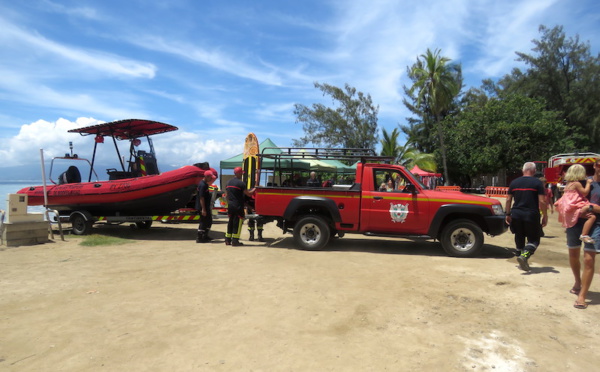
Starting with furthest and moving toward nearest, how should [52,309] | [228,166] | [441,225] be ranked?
[228,166] → [441,225] → [52,309]

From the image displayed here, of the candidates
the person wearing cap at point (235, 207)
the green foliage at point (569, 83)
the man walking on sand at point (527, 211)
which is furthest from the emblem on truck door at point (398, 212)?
Answer: the green foliage at point (569, 83)

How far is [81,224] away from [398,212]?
320 inches

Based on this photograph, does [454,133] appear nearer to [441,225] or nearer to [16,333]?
[441,225]

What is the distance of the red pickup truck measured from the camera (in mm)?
6992

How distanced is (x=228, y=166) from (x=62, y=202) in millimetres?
7613

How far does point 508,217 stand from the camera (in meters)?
6.02

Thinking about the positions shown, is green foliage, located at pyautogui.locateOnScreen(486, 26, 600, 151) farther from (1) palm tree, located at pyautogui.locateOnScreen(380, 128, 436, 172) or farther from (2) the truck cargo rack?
(2) the truck cargo rack

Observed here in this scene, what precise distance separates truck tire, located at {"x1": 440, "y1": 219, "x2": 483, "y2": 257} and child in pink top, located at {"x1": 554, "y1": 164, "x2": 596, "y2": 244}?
241cm

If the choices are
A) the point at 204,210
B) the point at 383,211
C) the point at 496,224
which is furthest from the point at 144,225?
the point at 496,224

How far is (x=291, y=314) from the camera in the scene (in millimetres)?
3988

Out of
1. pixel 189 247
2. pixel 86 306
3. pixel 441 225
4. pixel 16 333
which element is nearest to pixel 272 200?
pixel 189 247

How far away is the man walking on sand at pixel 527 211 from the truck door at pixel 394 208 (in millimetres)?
1597

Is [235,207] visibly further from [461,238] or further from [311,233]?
[461,238]

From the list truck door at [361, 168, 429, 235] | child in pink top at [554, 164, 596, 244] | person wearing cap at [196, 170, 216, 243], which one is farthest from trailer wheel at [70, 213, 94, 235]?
child in pink top at [554, 164, 596, 244]
